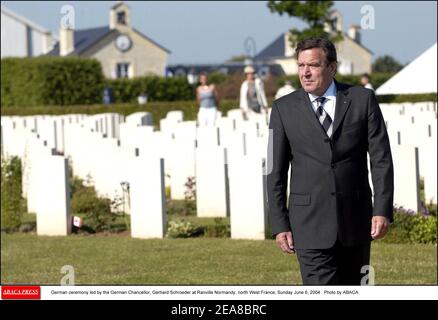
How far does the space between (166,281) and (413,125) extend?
8685mm

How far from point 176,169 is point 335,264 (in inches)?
440

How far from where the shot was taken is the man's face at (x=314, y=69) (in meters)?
5.93

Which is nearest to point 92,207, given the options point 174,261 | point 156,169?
point 156,169

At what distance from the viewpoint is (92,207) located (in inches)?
604

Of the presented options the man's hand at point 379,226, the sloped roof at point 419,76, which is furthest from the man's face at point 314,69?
the sloped roof at point 419,76

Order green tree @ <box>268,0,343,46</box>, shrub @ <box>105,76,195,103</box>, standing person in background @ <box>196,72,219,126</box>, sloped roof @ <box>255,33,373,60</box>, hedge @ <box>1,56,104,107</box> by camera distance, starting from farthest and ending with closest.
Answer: sloped roof @ <box>255,33,373,60</box>, shrub @ <box>105,76,195,103</box>, hedge @ <box>1,56,104,107</box>, green tree @ <box>268,0,343,46</box>, standing person in background @ <box>196,72,219,126</box>

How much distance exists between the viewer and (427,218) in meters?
12.8

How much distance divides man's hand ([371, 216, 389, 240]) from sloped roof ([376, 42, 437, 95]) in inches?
916

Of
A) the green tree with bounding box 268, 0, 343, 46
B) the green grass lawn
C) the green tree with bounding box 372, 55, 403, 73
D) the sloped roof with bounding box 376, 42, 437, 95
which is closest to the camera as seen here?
the green grass lawn

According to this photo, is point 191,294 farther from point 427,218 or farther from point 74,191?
point 74,191

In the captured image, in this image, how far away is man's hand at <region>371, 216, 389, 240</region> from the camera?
19.7 feet

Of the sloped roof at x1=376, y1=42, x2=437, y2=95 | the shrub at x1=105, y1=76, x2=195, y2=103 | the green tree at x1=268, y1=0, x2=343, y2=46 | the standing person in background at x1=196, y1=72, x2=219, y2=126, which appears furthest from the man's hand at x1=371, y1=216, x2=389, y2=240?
the shrub at x1=105, y1=76, x2=195, y2=103

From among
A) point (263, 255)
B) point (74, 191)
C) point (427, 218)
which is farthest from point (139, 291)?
point (74, 191)

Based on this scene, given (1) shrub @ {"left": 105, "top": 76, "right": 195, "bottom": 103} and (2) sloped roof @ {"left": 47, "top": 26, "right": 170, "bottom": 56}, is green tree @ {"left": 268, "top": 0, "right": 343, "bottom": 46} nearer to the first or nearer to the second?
(1) shrub @ {"left": 105, "top": 76, "right": 195, "bottom": 103}
